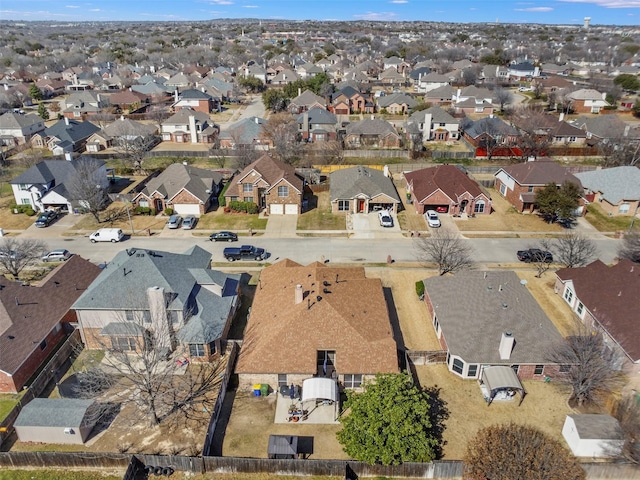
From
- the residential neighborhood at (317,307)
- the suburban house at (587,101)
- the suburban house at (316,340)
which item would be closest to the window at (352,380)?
the suburban house at (316,340)

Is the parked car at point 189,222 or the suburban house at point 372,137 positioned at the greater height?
the suburban house at point 372,137

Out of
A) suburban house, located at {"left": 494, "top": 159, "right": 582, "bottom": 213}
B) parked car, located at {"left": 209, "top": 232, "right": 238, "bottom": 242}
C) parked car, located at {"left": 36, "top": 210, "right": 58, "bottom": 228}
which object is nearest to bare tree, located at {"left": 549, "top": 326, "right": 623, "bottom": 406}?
suburban house, located at {"left": 494, "top": 159, "right": 582, "bottom": 213}

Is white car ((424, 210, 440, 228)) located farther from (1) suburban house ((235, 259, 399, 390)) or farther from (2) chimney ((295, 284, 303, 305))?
(2) chimney ((295, 284, 303, 305))

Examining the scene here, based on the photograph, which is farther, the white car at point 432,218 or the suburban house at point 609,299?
the white car at point 432,218

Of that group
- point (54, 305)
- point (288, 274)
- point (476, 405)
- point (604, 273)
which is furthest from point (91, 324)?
point (604, 273)

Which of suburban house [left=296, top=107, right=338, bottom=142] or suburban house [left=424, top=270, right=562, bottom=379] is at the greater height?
suburban house [left=296, top=107, right=338, bottom=142]

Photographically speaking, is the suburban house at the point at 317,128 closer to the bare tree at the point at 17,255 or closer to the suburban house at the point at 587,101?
the bare tree at the point at 17,255
